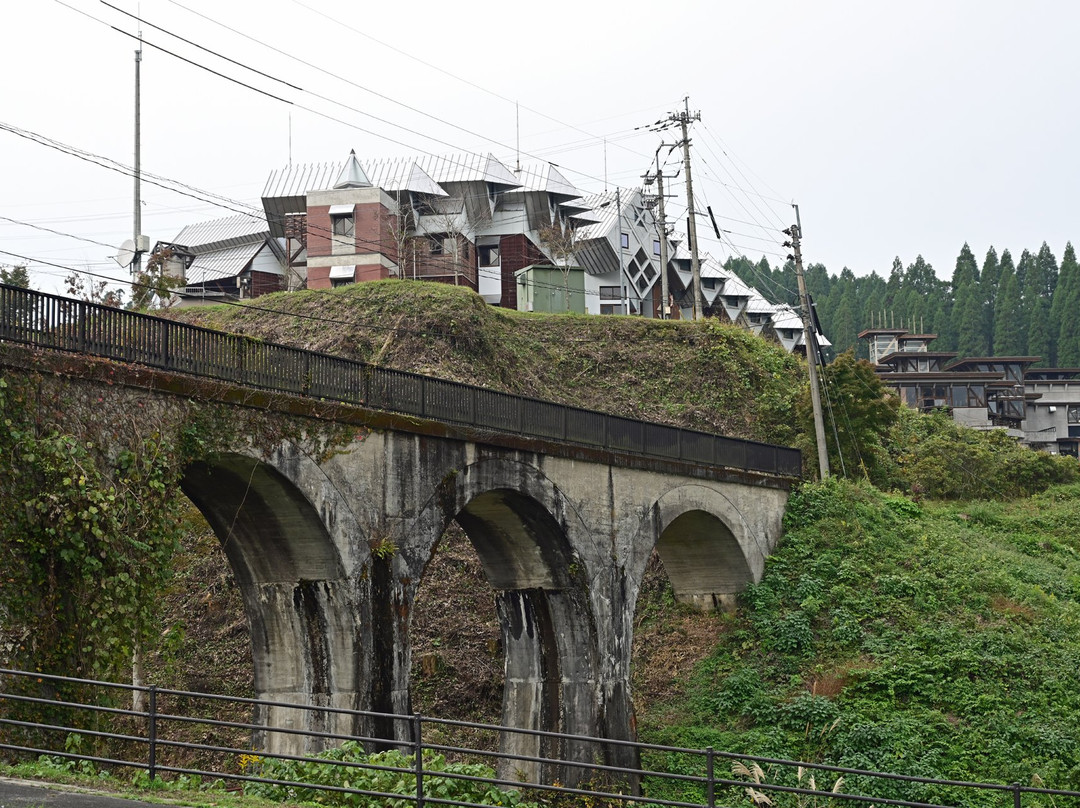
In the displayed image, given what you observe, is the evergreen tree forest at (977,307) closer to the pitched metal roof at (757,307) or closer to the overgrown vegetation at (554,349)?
the pitched metal roof at (757,307)

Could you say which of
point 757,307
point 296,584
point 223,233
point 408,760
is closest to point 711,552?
point 296,584

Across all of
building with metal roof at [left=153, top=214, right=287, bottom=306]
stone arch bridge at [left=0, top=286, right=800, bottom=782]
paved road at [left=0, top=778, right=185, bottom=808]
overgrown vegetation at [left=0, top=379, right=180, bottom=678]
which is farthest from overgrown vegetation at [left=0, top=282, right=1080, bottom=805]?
building with metal roof at [left=153, top=214, right=287, bottom=306]

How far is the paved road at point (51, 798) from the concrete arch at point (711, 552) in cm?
2096

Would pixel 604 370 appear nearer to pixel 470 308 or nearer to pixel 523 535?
pixel 470 308

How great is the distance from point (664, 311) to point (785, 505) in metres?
22.2

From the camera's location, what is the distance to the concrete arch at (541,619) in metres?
24.9

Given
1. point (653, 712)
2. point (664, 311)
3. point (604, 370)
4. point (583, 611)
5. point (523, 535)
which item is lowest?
point (653, 712)

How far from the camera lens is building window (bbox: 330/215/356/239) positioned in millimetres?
52062

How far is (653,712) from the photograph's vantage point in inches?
1143

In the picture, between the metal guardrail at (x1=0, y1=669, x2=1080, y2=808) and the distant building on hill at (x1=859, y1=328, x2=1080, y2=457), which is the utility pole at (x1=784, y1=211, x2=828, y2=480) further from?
the distant building on hill at (x1=859, y1=328, x2=1080, y2=457)

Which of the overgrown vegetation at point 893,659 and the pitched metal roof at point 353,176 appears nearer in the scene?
the overgrown vegetation at point 893,659

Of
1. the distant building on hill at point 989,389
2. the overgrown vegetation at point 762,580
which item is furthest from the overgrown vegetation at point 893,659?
the distant building on hill at point 989,389

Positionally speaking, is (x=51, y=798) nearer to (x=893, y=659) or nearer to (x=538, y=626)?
(x=538, y=626)

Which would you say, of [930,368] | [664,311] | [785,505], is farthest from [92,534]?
[930,368]
